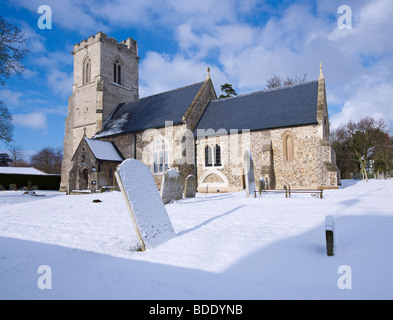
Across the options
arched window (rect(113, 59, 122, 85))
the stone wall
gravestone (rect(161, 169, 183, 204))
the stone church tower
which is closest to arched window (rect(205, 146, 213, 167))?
the stone wall

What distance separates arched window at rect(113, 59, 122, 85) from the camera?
96.0 ft

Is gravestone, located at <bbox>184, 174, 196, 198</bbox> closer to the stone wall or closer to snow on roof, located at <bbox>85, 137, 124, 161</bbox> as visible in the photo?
the stone wall

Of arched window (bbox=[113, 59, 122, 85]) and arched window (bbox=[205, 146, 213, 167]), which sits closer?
arched window (bbox=[205, 146, 213, 167])

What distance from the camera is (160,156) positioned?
69.9 ft

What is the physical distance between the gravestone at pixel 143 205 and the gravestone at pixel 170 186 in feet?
16.2

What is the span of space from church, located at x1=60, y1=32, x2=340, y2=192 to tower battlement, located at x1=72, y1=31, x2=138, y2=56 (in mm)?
137

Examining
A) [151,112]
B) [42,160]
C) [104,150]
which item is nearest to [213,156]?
[151,112]

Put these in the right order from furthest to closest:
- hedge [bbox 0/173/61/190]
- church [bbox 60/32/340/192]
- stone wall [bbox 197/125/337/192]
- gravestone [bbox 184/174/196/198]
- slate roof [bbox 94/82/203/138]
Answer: hedge [bbox 0/173/61/190], slate roof [bbox 94/82/203/138], church [bbox 60/32/340/192], stone wall [bbox 197/125/337/192], gravestone [bbox 184/174/196/198]

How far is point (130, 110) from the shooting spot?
26219 mm

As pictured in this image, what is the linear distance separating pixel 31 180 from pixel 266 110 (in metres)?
28.1

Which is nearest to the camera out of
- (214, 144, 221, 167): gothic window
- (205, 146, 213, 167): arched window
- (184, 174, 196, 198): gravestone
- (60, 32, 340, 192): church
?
(184, 174, 196, 198): gravestone

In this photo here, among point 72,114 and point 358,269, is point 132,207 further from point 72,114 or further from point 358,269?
point 72,114

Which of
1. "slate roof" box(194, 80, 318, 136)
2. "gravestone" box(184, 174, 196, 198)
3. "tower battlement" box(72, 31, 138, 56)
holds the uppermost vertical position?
"tower battlement" box(72, 31, 138, 56)

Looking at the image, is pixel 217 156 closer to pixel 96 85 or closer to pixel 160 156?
pixel 160 156
